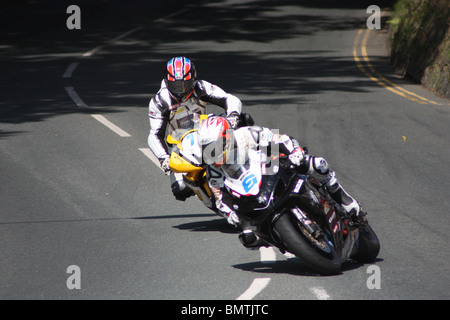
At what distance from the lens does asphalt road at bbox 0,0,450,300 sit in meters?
7.16

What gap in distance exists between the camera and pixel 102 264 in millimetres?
7664

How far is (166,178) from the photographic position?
11.5m

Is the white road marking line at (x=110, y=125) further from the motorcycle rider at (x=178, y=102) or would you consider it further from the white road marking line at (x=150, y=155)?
the motorcycle rider at (x=178, y=102)

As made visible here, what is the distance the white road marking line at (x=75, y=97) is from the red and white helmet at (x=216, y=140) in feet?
34.0

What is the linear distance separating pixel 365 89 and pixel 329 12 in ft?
52.0

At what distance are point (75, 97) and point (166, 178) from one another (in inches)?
278

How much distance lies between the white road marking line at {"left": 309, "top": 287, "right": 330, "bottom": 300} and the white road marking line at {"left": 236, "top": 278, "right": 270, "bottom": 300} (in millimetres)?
451

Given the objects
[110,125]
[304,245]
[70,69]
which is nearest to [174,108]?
[304,245]

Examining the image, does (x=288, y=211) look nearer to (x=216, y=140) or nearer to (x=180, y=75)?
(x=216, y=140)

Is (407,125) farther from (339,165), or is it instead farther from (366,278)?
(366,278)

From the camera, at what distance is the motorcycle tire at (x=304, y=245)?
6.63 metres

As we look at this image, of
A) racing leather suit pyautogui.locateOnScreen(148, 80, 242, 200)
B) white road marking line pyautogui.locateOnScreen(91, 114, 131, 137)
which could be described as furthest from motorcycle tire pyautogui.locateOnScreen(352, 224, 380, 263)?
white road marking line pyautogui.locateOnScreen(91, 114, 131, 137)

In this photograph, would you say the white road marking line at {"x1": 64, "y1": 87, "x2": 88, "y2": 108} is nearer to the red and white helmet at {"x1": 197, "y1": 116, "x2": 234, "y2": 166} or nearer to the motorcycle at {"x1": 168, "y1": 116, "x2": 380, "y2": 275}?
the motorcycle at {"x1": 168, "y1": 116, "x2": 380, "y2": 275}

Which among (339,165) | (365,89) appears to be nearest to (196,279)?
(339,165)
